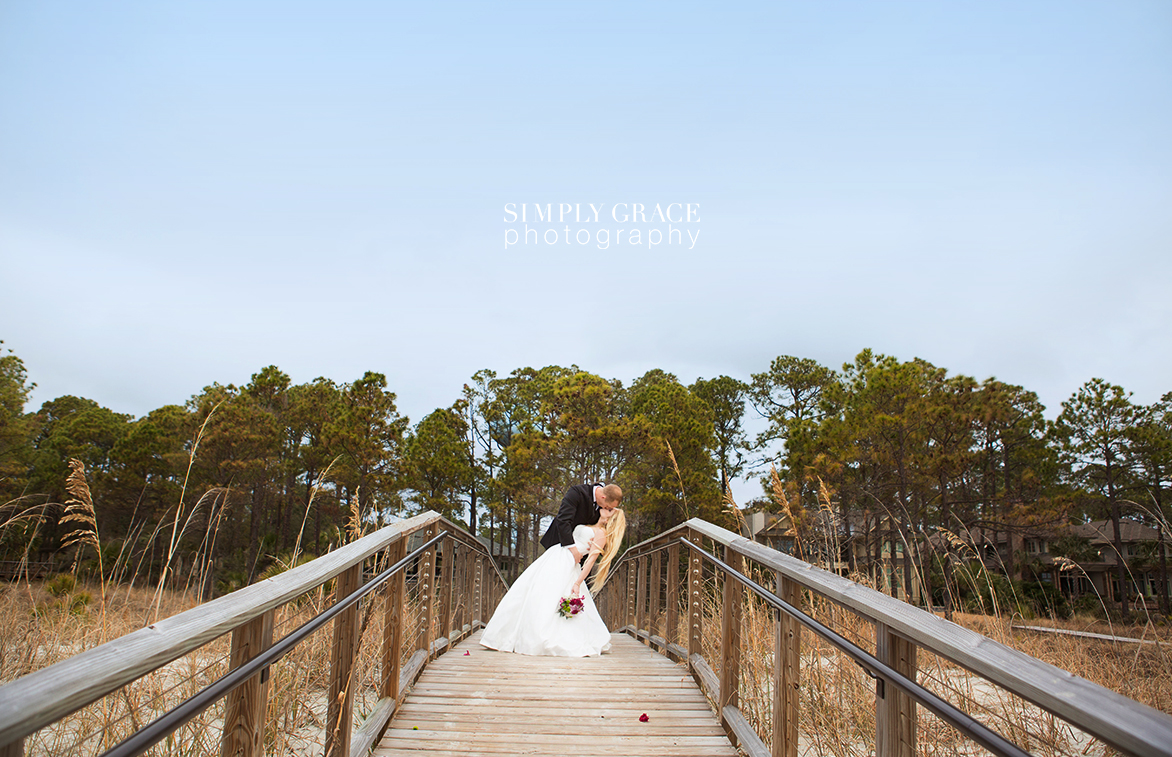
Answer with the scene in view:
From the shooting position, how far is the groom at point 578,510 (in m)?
6.25

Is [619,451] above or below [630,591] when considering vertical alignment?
above

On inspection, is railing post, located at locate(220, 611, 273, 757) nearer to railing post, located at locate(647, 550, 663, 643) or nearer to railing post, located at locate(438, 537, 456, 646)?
railing post, located at locate(438, 537, 456, 646)

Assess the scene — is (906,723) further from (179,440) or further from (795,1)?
(179,440)

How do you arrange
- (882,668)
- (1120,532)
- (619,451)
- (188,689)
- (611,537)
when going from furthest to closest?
1. (1120,532)
2. (619,451)
3. (611,537)
4. (188,689)
5. (882,668)

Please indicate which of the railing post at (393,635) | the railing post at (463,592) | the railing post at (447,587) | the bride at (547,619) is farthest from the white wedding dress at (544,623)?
the railing post at (393,635)

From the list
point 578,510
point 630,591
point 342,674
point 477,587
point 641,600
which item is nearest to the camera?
point 342,674

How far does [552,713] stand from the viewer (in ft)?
10.9

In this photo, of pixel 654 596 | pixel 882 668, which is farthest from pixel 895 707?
pixel 654 596

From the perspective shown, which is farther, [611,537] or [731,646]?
[611,537]

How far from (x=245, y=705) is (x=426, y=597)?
7.85 ft

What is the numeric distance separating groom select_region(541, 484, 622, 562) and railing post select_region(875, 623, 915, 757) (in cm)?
445

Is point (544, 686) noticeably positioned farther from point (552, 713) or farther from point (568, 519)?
point (568, 519)

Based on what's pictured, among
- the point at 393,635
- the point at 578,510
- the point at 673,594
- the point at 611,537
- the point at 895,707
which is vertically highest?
the point at 578,510

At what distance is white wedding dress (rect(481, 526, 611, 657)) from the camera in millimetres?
5434
